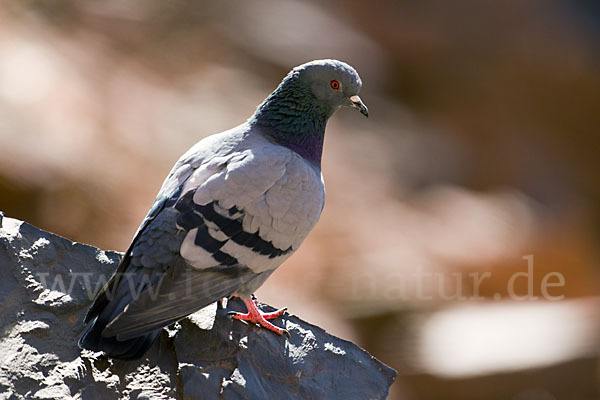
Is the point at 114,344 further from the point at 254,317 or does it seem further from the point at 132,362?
the point at 254,317

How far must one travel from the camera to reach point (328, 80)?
15.3 feet

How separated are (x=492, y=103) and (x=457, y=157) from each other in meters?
1.99

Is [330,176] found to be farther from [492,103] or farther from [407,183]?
[492,103]

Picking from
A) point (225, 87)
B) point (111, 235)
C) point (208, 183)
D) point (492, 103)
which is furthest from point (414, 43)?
point (208, 183)

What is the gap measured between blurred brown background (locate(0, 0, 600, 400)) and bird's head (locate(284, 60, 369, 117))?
5319 mm

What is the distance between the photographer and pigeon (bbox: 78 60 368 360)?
3775 millimetres

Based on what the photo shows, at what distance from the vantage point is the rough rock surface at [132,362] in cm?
385

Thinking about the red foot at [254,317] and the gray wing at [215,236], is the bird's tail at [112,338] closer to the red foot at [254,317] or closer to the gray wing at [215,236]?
the gray wing at [215,236]

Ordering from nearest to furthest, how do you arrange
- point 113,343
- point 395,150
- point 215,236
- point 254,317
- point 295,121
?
1. point 113,343
2. point 215,236
3. point 254,317
4. point 295,121
5. point 395,150

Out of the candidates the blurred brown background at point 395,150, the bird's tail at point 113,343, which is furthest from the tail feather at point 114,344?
the blurred brown background at point 395,150

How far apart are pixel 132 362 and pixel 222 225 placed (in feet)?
3.10

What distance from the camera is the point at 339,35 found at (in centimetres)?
1466

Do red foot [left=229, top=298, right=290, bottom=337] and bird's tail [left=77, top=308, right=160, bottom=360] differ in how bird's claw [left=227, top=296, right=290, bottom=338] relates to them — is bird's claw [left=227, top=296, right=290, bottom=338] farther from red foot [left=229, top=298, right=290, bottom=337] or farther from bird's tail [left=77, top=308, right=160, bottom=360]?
bird's tail [left=77, top=308, right=160, bottom=360]

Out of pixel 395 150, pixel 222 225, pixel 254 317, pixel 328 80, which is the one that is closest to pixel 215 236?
pixel 222 225
